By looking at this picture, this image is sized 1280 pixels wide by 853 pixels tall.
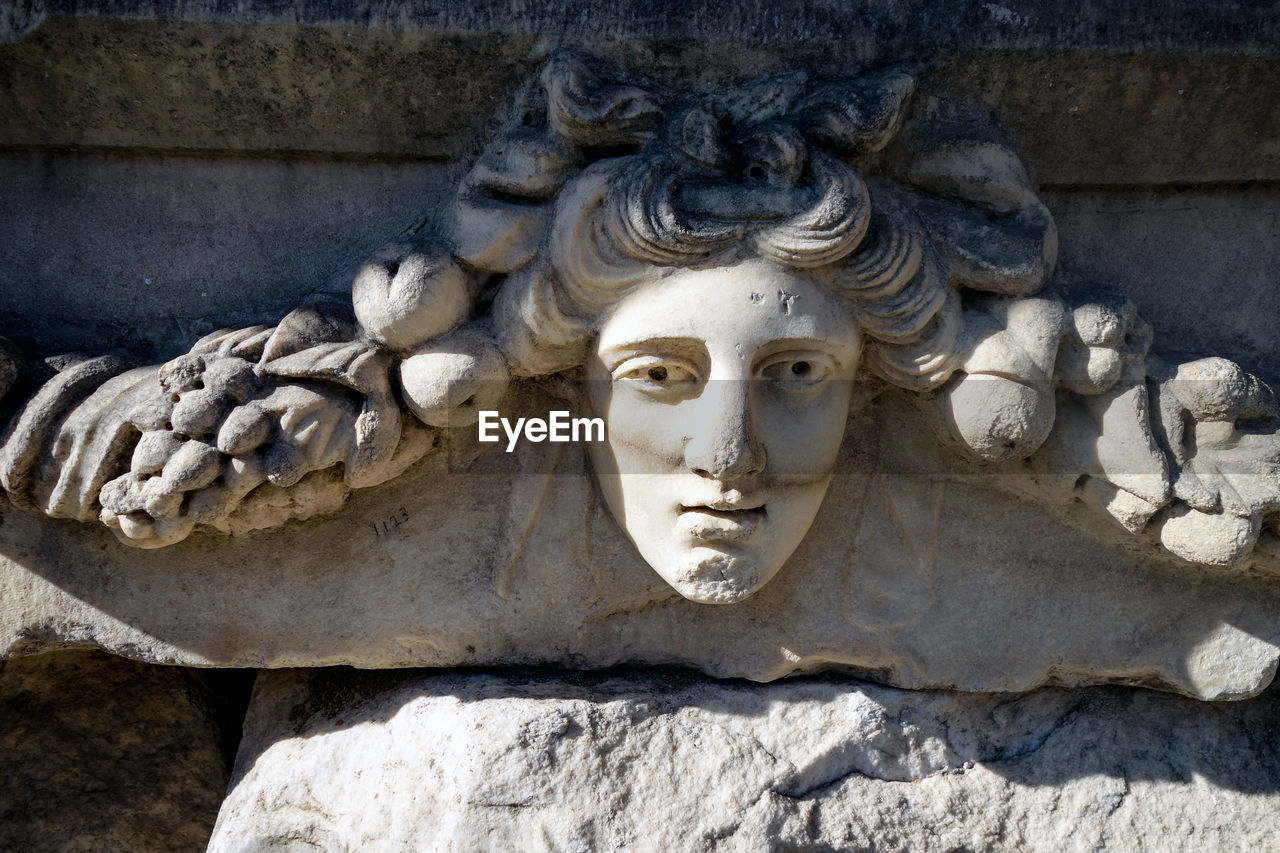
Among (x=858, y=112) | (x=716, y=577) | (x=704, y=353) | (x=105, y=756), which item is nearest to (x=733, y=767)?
(x=716, y=577)

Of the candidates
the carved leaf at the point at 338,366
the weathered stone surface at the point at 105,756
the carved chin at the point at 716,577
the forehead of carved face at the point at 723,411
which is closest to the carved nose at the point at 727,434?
the forehead of carved face at the point at 723,411

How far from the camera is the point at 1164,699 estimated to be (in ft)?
6.40

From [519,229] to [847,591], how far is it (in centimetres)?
85

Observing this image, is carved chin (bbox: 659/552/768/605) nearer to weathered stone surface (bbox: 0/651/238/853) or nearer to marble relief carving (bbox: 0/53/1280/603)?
marble relief carving (bbox: 0/53/1280/603)

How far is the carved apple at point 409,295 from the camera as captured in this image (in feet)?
4.97

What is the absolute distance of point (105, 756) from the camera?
2146mm

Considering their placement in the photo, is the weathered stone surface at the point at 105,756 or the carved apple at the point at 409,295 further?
the weathered stone surface at the point at 105,756

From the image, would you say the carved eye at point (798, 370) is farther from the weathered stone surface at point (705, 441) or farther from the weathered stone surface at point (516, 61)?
the weathered stone surface at point (516, 61)

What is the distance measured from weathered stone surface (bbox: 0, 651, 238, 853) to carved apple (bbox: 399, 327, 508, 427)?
105 cm

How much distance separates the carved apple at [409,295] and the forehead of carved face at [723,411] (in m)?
0.23

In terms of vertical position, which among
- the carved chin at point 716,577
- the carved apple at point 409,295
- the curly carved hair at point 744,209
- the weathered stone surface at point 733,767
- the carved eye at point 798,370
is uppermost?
the curly carved hair at point 744,209

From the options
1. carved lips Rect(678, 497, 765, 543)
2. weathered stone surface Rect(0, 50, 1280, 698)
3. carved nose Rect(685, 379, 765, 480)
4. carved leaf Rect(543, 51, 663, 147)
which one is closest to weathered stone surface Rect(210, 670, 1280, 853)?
weathered stone surface Rect(0, 50, 1280, 698)

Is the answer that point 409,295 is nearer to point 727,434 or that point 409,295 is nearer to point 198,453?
point 198,453

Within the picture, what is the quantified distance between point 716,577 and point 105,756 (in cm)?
140
